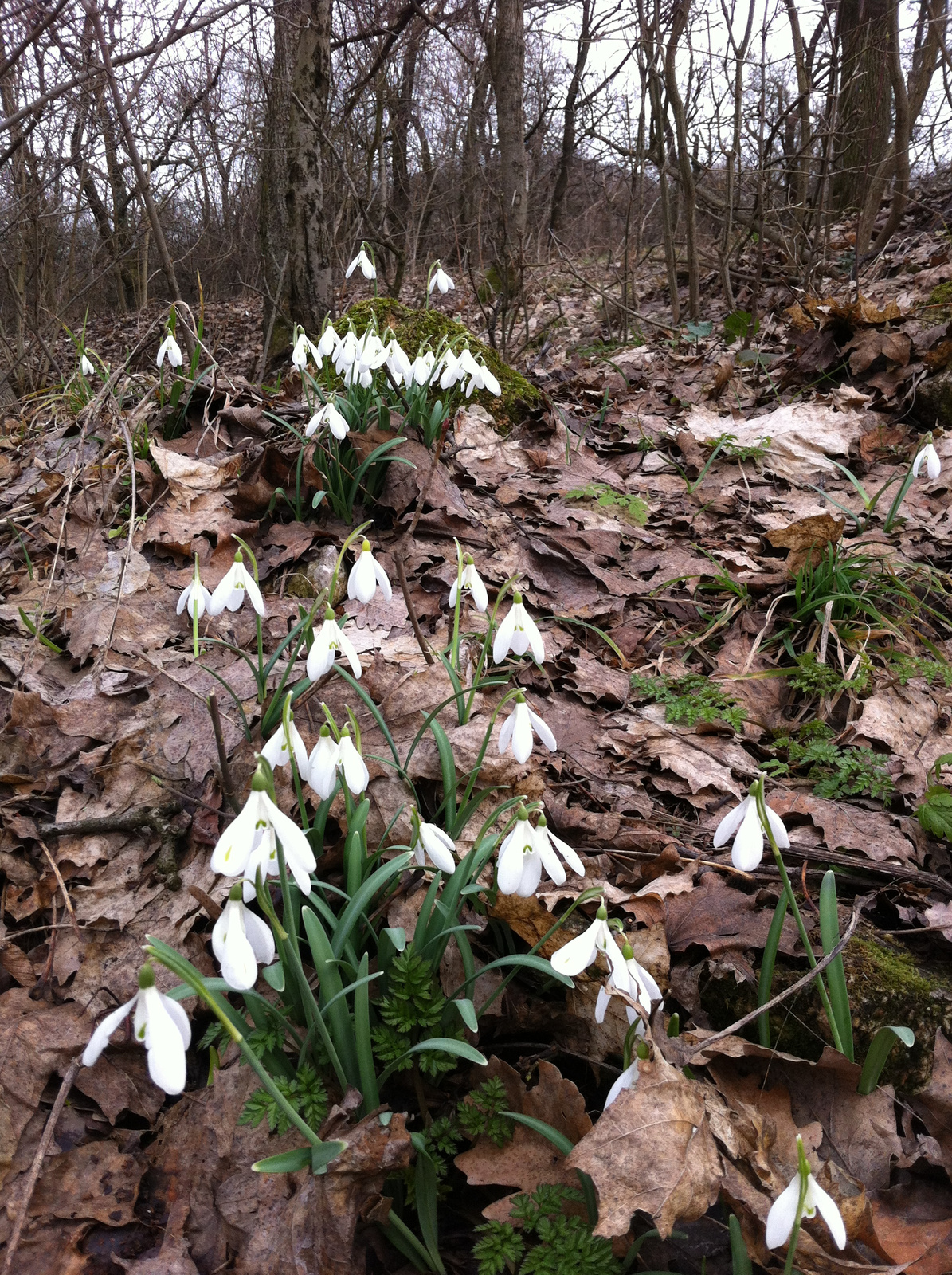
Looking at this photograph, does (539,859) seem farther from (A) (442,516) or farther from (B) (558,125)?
(B) (558,125)

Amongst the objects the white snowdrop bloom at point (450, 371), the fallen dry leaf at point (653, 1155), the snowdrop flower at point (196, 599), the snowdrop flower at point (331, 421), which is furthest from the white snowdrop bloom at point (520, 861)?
the white snowdrop bloom at point (450, 371)

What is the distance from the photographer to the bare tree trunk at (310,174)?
197 inches

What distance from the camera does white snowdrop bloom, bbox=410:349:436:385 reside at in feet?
10.2

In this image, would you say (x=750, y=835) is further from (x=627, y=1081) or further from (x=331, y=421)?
(x=331, y=421)

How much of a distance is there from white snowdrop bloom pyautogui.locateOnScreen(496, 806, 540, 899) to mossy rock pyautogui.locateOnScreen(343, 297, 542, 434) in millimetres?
2886

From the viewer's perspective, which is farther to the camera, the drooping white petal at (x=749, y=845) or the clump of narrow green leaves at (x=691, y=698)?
the clump of narrow green leaves at (x=691, y=698)

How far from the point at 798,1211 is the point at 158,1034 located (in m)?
0.82

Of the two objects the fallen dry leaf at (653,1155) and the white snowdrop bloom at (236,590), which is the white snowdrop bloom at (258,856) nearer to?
the fallen dry leaf at (653,1155)

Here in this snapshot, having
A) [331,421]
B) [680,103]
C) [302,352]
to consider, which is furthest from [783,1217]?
[680,103]

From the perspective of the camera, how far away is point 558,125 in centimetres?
1202

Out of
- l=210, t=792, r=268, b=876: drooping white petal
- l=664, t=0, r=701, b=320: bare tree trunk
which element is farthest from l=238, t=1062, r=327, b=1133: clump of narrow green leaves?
l=664, t=0, r=701, b=320: bare tree trunk

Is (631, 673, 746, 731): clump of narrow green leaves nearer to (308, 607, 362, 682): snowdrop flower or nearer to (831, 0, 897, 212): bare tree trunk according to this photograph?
(308, 607, 362, 682): snowdrop flower

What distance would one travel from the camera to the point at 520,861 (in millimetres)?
1350

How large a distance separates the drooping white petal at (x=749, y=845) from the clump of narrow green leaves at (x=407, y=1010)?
0.56 metres
